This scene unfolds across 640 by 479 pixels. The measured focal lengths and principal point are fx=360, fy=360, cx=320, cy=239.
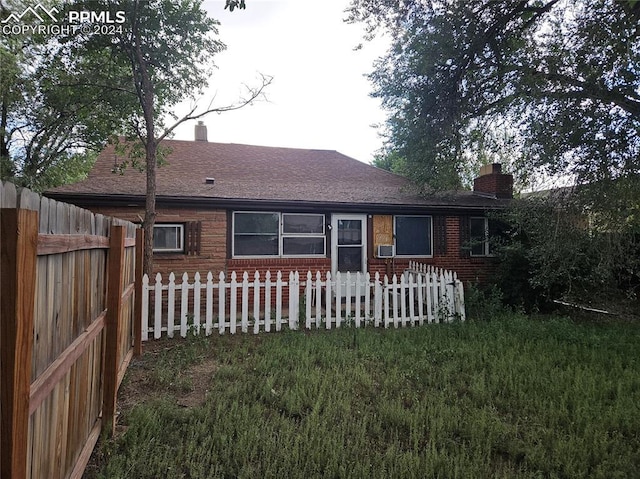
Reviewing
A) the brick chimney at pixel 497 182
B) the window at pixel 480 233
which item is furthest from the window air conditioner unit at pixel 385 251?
the brick chimney at pixel 497 182

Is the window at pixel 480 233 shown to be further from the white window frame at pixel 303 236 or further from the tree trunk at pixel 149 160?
the tree trunk at pixel 149 160

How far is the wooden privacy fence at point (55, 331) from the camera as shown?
1238 mm

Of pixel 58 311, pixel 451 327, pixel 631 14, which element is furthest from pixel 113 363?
pixel 631 14

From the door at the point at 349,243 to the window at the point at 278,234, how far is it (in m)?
0.38

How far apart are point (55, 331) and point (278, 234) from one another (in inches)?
312

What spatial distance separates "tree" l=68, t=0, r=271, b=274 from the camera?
7.09 metres

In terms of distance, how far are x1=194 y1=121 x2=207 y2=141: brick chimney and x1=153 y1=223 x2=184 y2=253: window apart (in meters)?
6.84

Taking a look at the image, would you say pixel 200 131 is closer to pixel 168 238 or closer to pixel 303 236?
pixel 168 238

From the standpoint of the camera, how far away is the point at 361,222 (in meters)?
10.3

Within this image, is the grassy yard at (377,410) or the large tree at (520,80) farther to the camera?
the large tree at (520,80)

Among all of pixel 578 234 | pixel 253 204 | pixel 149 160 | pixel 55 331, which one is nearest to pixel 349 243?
pixel 253 204

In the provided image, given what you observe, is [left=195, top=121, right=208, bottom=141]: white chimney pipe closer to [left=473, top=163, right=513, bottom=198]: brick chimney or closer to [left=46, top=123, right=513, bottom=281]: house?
[left=46, top=123, right=513, bottom=281]: house

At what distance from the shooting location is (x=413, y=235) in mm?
10688

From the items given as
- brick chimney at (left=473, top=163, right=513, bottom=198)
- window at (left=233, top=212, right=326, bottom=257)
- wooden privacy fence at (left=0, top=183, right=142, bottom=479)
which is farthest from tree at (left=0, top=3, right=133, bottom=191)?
brick chimney at (left=473, top=163, right=513, bottom=198)
